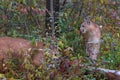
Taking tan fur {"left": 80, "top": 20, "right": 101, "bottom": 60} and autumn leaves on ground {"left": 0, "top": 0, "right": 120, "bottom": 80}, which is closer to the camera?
autumn leaves on ground {"left": 0, "top": 0, "right": 120, "bottom": 80}

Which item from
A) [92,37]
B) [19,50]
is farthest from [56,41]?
[92,37]

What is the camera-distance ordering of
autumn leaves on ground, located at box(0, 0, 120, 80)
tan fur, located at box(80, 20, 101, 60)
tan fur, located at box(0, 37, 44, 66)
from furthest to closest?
tan fur, located at box(80, 20, 101, 60) → tan fur, located at box(0, 37, 44, 66) → autumn leaves on ground, located at box(0, 0, 120, 80)

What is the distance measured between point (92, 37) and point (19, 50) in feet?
5.63

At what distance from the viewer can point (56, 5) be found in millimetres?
8227

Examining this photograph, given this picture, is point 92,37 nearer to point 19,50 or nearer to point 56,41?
point 56,41

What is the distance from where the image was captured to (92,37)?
709 cm

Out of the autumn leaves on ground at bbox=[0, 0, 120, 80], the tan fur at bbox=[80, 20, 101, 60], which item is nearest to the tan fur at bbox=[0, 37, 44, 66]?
the autumn leaves on ground at bbox=[0, 0, 120, 80]

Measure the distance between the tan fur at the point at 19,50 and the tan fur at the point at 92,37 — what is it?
1.25m

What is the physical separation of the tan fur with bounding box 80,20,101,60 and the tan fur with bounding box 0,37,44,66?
1.25 metres

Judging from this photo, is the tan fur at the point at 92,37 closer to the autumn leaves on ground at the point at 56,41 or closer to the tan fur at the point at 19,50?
the autumn leaves on ground at the point at 56,41

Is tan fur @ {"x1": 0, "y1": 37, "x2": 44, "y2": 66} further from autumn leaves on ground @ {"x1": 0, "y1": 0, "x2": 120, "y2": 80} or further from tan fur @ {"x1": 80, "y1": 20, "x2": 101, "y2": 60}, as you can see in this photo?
tan fur @ {"x1": 80, "y1": 20, "x2": 101, "y2": 60}

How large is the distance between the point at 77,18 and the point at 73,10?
0.88ft

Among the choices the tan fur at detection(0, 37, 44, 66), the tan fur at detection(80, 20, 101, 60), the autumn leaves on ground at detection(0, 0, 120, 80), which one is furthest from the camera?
the tan fur at detection(80, 20, 101, 60)

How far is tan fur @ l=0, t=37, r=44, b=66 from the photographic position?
5984 mm
